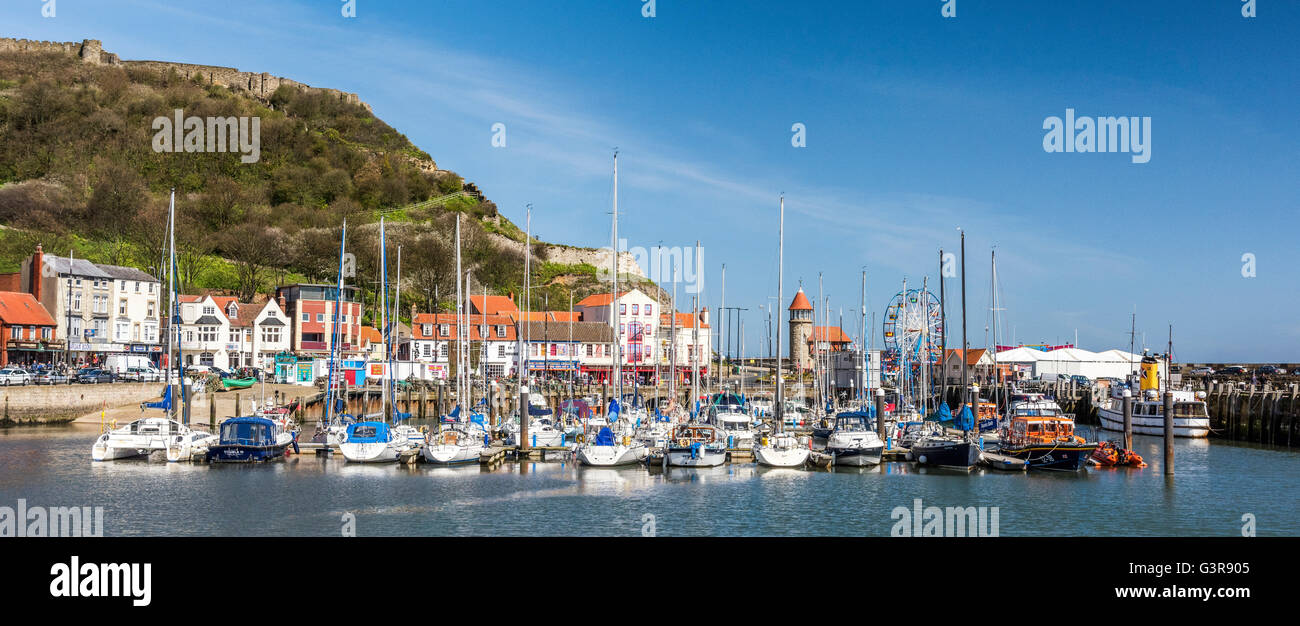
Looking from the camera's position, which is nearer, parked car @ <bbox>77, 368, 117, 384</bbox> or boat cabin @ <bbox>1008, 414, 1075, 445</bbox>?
boat cabin @ <bbox>1008, 414, 1075, 445</bbox>

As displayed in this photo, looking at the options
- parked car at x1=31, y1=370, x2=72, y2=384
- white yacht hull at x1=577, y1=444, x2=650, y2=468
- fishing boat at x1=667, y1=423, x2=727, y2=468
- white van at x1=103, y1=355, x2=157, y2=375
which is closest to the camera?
fishing boat at x1=667, y1=423, x2=727, y2=468

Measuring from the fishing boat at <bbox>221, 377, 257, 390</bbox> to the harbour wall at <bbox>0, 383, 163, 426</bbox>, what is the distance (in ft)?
21.3

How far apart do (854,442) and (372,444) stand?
18270mm

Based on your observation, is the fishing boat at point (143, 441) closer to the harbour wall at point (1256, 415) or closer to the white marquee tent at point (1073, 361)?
the harbour wall at point (1256, 415)

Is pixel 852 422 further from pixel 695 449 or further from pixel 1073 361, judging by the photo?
pixel 1073 361

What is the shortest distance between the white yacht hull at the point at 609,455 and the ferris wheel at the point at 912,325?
42893mm

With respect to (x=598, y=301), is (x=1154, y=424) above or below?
below

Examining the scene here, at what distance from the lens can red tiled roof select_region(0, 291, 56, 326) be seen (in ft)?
202

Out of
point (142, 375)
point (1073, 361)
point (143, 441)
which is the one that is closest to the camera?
point (143, 441)

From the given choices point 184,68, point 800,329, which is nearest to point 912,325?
point 800,329

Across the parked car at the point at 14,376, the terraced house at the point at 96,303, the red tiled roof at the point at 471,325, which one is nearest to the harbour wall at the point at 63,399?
the parked car at the point at 14,376

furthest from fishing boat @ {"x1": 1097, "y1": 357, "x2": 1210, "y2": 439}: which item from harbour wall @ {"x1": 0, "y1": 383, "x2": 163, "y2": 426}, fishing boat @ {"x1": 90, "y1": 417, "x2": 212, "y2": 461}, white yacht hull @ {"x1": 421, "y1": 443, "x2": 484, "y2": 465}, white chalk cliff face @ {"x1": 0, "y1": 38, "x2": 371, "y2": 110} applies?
white chalk cliff face @ {"x1": 0, "y1": 38, "x2": 371, "y2": 110}

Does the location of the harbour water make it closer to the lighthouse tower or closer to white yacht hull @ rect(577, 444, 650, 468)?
white yacht hull @ rect(577, 444, 650, 468)

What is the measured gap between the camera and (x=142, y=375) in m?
58.3
